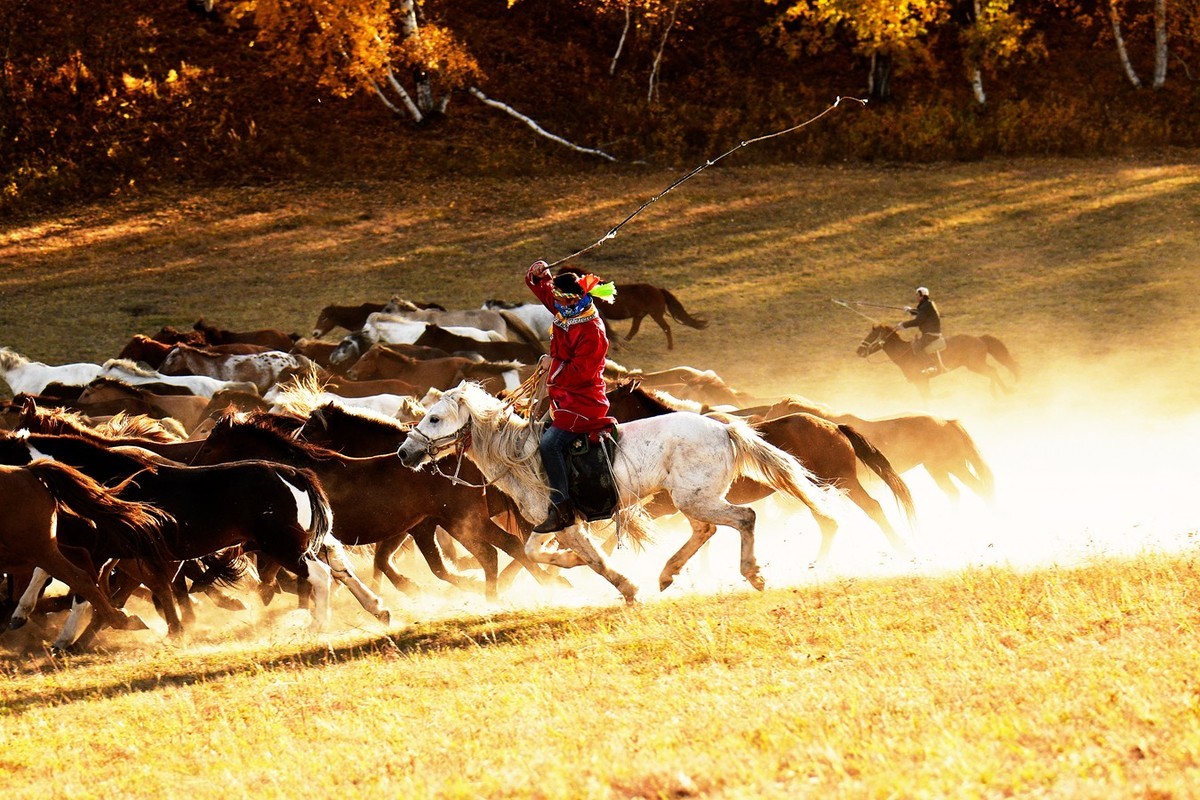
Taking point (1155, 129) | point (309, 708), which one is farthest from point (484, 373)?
point (1155, 129)

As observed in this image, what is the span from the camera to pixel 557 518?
904 cm

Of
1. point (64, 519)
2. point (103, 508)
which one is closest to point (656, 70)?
point (64, 519)

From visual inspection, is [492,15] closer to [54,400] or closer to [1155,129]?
[1155,129]

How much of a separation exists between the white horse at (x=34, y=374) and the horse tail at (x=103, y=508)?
9.39 meters

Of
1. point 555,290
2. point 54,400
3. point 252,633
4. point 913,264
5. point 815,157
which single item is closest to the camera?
point 555,290

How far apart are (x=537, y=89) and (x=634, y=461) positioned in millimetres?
30179

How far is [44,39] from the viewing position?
36.6 m

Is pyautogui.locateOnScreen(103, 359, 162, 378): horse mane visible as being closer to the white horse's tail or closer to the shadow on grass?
the shadow on grass

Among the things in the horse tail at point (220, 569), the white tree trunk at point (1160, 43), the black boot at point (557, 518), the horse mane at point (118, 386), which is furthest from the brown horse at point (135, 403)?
the white tree trunk at point (1160, 43)

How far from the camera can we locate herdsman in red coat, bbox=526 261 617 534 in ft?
29.2

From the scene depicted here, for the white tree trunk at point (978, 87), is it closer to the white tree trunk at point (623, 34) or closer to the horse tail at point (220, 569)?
the white tree trunk at point (623, 34)

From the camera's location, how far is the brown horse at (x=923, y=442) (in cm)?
1198

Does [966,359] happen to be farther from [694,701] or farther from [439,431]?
[694,701]

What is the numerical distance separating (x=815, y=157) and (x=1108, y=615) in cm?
2893
